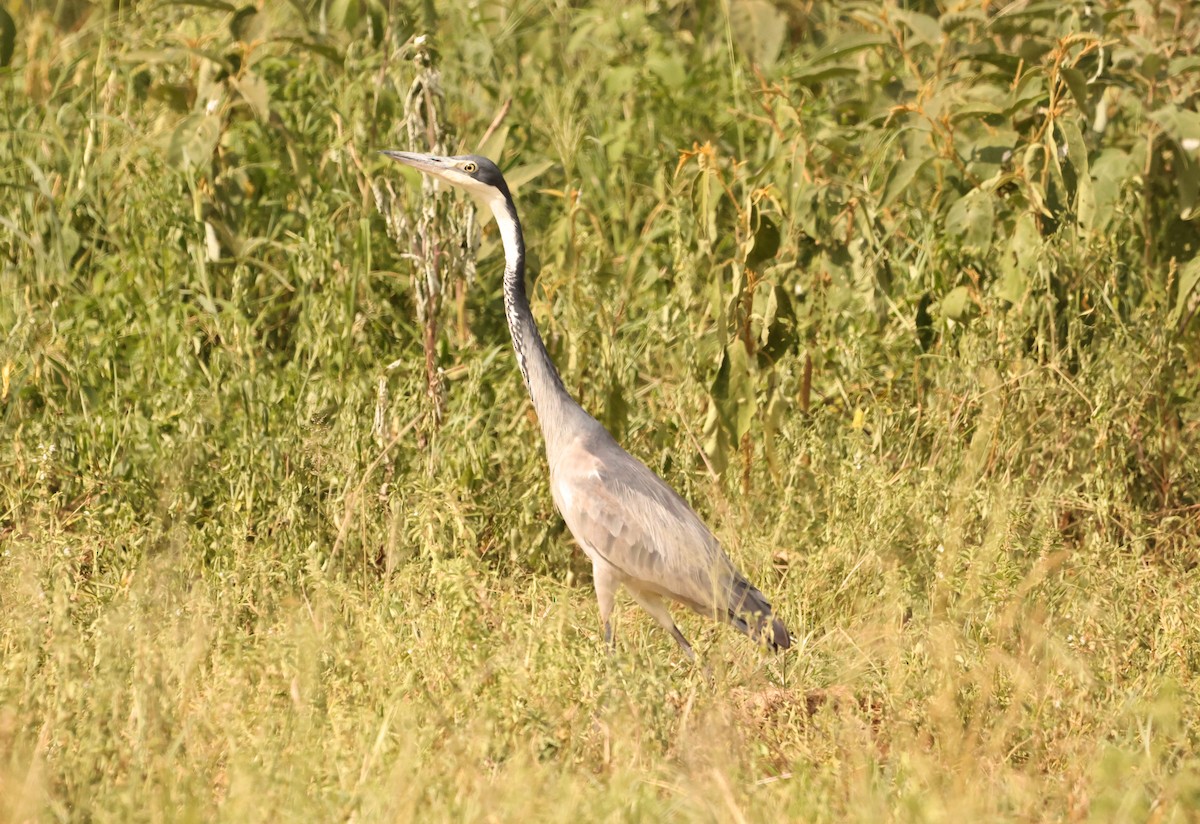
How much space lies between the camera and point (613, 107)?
7.05m

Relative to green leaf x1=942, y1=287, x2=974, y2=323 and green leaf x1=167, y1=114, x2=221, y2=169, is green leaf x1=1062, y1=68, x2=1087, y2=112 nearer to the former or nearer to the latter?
green leaf x1=942, y1=287, x2=974, y2=323

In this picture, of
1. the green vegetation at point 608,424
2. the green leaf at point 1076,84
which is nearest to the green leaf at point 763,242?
the green vegetation at point 608,424

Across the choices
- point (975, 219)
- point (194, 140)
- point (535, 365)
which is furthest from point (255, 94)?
point (975, 219)

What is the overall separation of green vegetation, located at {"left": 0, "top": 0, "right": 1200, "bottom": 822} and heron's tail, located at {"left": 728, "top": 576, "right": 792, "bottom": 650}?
2.8 inches

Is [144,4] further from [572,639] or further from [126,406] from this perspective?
[572,639]

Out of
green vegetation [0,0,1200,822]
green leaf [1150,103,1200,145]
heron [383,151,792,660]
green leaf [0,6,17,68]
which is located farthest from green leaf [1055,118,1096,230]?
green leaf [0,6,17,68]

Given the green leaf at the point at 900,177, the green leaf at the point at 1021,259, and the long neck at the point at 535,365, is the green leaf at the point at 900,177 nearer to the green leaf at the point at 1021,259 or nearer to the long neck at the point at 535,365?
the green leaf at the point at 1021,259

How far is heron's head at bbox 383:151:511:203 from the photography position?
16.3ft

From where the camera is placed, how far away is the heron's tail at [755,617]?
416 centimetres

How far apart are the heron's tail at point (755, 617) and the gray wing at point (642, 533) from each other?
32 millimetres

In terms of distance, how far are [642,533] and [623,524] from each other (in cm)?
6

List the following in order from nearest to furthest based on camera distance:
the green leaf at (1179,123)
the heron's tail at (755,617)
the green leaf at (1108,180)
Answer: the heron's tail at (755,617) → the green leaf at (1179,123) → the green leaf at (1108,180)

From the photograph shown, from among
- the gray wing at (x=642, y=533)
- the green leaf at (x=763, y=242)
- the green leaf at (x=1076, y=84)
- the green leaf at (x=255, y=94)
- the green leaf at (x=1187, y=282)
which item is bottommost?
the gray wing at (x=642, y=533)

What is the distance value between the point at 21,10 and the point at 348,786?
20.5 feet
